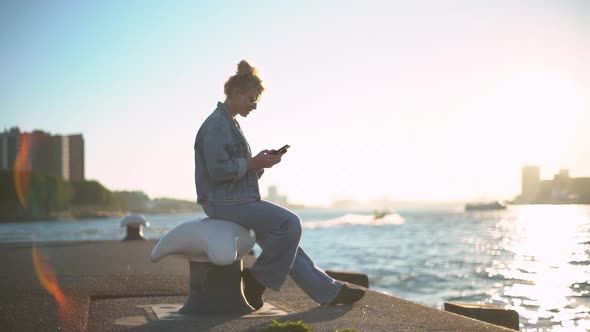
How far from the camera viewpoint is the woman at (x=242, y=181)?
20.4 feet

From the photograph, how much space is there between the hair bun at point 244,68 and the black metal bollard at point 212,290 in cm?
165

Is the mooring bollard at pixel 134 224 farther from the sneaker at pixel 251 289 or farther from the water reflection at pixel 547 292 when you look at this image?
the sneaker at pixel 251 289

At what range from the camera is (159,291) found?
28.2 ft

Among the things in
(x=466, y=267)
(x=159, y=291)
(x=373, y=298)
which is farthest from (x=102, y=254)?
(x=466, y=267)

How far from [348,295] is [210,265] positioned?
1484mm

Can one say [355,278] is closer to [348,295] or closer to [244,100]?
[348,295]

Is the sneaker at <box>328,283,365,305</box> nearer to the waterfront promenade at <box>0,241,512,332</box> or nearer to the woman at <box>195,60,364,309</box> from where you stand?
the waterfront promenade at <box>0,241,512,332</box>

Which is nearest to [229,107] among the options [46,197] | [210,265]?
[210,265]

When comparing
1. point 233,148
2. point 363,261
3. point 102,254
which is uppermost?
point 233,148

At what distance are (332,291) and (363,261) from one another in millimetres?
27921

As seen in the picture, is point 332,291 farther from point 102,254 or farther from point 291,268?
point 102,254

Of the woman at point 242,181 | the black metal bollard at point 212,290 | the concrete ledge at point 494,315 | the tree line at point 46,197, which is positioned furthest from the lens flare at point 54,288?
the tree line at point 46,197

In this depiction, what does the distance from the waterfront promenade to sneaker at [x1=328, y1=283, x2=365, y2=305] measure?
0.09 m

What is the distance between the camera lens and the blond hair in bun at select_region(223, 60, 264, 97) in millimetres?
6383
